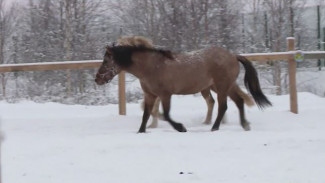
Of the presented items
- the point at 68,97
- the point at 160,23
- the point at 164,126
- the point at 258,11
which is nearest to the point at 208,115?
the point at 164,126

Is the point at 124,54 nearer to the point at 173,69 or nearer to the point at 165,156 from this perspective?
the point at 173,69

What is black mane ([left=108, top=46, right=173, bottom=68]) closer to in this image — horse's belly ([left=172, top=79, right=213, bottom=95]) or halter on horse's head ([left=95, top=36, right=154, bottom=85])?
halter on horse's head ([left=95, top=36, right=154, bottom=85])

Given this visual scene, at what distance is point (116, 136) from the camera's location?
19.5 ft

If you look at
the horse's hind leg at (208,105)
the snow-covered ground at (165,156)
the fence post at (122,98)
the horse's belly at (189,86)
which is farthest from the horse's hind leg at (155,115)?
the fence post at (122,98)

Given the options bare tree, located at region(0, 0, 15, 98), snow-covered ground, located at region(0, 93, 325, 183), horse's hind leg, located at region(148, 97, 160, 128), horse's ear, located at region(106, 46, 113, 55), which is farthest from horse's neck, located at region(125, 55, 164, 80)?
bare tree, located at region(0, 0, 15, 98)

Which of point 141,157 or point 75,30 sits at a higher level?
point 75,30

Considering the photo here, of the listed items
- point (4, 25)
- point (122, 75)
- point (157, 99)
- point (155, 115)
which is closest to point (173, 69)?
point (157, 99)

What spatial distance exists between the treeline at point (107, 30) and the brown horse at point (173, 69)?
681cm

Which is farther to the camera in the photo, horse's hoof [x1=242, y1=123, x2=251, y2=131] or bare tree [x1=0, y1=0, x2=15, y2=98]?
bare tree [x1=0, y1=0, x2=15, y2=98]

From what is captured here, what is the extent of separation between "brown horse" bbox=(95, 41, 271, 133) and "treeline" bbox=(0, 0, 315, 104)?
6.81m

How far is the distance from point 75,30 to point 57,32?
103cm

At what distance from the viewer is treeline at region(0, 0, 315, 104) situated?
1675 centimetres

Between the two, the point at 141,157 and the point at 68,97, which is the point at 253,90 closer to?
the point at 141,157

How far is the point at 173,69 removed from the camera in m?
6.92
